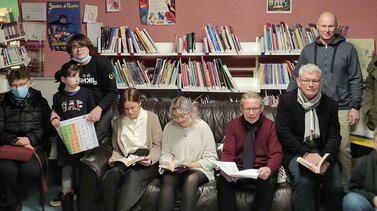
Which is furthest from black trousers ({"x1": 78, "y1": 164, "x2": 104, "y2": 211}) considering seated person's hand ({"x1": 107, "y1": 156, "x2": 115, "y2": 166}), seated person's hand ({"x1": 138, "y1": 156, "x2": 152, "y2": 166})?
seated person's hand ({"x1": 138, "y1": 156, "x2": 152, "y2": 166})

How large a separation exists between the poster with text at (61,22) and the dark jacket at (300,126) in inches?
109

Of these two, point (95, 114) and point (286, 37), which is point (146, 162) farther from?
point (286, 37)

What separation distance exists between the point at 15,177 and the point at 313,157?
7.63ft

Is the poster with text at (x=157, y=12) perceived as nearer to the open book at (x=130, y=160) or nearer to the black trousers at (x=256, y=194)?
the open book at (x=130, y=160)

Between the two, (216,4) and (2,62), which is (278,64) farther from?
(2,62)

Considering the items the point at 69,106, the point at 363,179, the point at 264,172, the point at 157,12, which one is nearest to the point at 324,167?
the point at 363,179

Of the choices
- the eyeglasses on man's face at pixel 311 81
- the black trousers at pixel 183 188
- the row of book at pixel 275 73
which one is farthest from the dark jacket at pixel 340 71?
the black trousers at pixel 183 188

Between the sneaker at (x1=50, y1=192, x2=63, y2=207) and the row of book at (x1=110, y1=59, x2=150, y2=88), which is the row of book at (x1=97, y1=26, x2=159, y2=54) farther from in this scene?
the sneaker at (x1=50, y1=192, x2=63, y2=207)

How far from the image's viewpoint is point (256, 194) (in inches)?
105

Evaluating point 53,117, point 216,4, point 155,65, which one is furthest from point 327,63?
point 53,117

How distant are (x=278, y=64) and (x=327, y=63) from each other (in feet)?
2.89

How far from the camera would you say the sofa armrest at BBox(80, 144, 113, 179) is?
2975 millimetres

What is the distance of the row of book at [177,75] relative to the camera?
4016mm

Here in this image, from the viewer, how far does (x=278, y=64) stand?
399 centimetres
